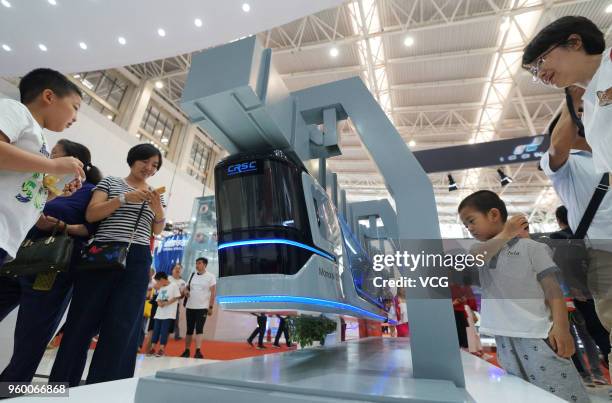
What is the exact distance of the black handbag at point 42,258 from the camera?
127cm

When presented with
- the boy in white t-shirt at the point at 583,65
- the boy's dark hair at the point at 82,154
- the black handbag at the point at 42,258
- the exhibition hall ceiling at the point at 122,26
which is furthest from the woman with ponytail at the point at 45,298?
the exhibition hall ceiling at the point at 122,26

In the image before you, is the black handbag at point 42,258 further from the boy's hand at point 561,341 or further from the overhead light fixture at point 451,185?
the overhead light fixture at point 451,185

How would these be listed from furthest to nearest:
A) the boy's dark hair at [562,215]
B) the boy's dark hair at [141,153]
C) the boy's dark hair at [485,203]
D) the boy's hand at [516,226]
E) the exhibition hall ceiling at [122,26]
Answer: the exhibition hall ceiling at [122,26], the boy's dark hair at [562,215], the boy's dark hair at [141,153], the boy's dark hair at [485,203], the boy's hand at [516,226]

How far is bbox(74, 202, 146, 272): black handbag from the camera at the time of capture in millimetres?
1342

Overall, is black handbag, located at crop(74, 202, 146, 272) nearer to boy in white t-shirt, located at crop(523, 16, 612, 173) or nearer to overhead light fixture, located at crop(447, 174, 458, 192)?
boy in white t-shirt, located at crop(523, 16, 612, 173)

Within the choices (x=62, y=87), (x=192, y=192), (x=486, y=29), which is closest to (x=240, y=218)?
(x=62, y=87)

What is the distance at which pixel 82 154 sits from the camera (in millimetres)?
1744

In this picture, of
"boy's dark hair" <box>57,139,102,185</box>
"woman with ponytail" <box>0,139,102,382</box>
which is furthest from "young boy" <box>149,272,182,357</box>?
"woman with ponytail" <box>0,139,102,382</box>

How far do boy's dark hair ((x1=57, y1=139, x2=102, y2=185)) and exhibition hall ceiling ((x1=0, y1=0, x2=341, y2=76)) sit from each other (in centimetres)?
279

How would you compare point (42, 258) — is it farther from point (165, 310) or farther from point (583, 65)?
point (165, 310)

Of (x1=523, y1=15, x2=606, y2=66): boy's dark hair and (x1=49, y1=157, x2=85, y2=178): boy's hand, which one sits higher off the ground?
(x1=523, y1=15, x2=606, y2=66): boy's dark hair

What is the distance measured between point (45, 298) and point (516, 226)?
6.98 ft

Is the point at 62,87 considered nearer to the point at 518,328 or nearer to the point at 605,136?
the point at 605,136

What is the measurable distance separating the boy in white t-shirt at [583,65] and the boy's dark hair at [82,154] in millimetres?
2178
